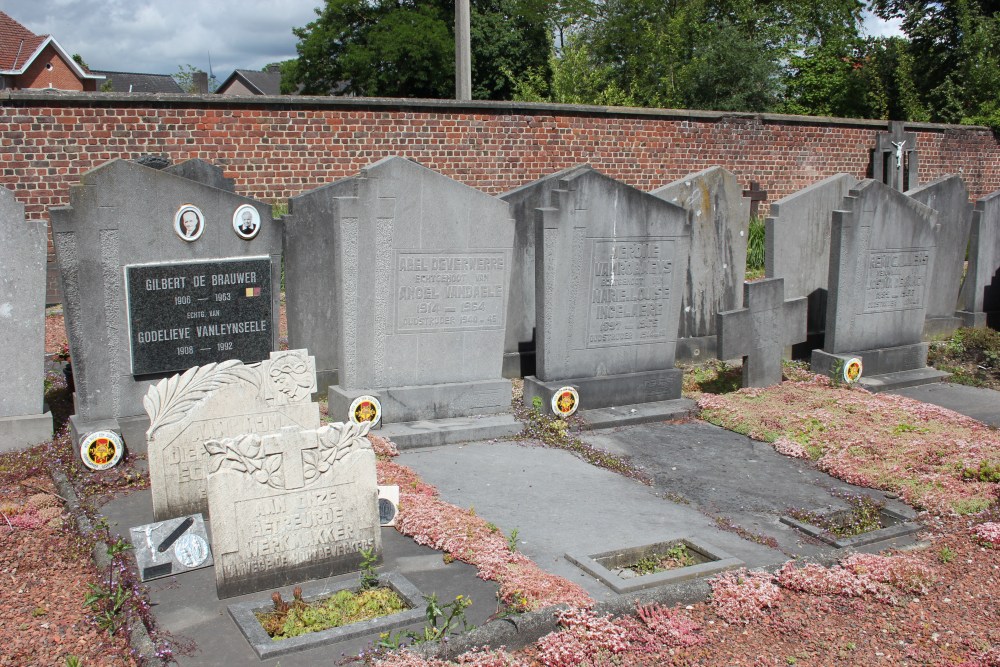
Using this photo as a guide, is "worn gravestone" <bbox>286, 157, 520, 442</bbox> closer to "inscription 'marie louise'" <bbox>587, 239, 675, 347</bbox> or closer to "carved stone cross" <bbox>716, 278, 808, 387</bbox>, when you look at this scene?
"inscription 'marie louise'" <bbox>587, 239, 675, 347</bbox>

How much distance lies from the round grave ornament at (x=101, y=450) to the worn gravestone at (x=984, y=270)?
10171 millimetres

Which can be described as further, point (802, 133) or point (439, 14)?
point (439, 14)

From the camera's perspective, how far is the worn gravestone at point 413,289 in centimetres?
745

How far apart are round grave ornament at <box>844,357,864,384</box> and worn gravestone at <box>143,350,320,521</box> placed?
20.2 feet

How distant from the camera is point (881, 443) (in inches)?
299

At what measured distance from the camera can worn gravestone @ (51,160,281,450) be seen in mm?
6629

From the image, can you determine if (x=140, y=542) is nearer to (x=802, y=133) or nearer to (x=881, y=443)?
(x=881, y=443)

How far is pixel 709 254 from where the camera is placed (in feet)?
34.3

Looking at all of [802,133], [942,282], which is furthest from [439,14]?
[942,282]

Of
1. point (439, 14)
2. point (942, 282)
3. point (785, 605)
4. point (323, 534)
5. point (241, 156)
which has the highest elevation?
point (439, 14)

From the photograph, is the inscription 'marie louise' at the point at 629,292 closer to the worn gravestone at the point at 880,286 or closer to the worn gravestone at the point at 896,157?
the worn gravestone at the point at 880,286

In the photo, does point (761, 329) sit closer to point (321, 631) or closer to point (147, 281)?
point (147, 281)

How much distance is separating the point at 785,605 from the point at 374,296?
414 cm

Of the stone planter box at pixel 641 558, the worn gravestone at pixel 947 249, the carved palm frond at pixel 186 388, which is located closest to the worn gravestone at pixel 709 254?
the worn gravestone at pixel 947 249
